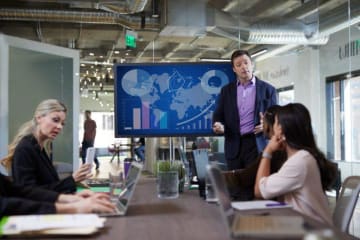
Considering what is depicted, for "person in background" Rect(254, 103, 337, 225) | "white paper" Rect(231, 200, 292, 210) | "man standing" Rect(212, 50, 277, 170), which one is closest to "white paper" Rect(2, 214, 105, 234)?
"white paper" Rect(231, 200, 292, 210)

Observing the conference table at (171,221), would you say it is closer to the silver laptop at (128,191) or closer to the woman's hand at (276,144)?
the silver laptop at (128,191)

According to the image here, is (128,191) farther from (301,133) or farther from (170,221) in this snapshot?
(301,133)

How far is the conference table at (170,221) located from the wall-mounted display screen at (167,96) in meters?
1.07

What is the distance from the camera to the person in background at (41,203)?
145cm

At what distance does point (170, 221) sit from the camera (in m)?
1.51

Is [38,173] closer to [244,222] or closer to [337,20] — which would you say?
[244,222]

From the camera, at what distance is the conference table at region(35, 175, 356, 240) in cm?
130

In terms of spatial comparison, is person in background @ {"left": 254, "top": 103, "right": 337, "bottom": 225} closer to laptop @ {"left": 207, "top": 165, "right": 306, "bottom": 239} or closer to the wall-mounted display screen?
laptop @ {"left": 207, "top": 165, "right": 306, "bottom": 239}

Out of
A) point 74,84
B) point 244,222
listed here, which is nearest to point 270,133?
point 244,222

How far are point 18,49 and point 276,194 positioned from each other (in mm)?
4518

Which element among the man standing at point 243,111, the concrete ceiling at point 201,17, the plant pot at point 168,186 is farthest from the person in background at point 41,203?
the concrete ceiling at point 201,17

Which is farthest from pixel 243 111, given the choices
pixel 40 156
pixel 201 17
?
pixel 201 17

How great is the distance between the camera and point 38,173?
6.85 ft

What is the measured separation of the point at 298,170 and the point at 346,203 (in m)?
0.27
